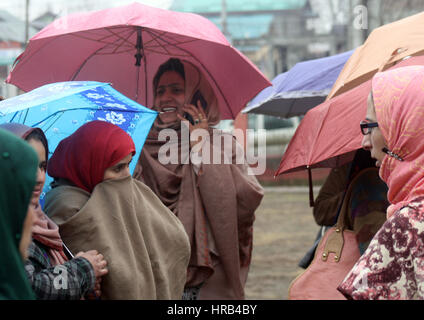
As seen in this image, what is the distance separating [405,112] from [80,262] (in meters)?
1.20

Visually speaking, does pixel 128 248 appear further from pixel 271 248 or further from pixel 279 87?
pixel 271 248

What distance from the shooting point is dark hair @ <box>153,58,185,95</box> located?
369cm

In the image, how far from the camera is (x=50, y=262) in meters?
2.12

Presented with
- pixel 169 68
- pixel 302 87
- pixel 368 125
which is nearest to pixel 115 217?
pixel 368 125

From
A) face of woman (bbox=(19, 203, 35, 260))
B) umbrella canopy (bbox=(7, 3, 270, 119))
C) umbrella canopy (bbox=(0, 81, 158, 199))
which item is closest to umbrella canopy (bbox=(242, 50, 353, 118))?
umbrella canopy (bbox=(7, 3, 270, 119))

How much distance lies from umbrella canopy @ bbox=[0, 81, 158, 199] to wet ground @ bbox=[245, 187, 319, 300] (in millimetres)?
3037

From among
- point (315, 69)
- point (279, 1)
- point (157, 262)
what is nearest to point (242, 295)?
point (157, 262)

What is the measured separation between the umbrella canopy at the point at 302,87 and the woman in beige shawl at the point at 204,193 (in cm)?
112

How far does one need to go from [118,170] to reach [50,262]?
525 mm

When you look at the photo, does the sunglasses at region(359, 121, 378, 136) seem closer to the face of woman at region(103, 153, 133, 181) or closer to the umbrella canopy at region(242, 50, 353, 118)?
the face of woman at region(103, 153, 133, 181)

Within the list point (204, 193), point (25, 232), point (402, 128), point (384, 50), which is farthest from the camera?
point (204, 193)

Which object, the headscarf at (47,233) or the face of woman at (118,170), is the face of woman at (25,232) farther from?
the face of woman at (118,170)

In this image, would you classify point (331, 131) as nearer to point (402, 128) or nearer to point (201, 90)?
point (402, 128)

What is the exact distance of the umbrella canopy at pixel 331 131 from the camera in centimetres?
280
